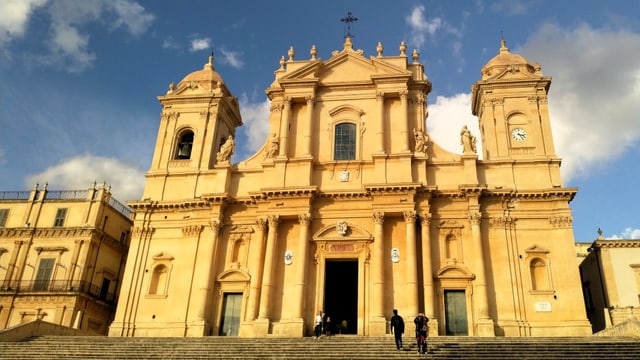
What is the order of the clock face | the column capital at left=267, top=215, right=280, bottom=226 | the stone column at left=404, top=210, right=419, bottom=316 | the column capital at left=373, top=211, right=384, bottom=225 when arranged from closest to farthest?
1. the stone column at left=404, top=210, right=419, bottom=316
2. the column capital at left=373, top=211, right=384, bottom=225
3. the column capital at left=267, top=215, right=280, bottom=226
4. the clock face

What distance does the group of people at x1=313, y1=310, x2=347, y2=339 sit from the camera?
21.1m

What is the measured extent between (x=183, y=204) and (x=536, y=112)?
18.6 metres

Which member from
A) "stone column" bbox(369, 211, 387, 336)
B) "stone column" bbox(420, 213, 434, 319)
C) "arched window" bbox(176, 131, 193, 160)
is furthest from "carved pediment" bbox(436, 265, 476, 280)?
"arched window" bbox(176, 131, 193, 160)

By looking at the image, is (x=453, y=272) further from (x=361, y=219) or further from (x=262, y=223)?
(x=262, y=223)

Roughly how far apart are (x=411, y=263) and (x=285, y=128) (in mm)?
9549

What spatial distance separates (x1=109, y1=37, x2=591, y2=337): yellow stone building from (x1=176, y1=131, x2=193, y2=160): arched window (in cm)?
57

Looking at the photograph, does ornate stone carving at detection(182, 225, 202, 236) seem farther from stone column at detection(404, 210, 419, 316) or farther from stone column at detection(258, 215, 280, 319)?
stone column at detection(404, 210, 419, 316)

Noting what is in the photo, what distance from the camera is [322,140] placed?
2853cm

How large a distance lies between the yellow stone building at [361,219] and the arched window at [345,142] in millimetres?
81

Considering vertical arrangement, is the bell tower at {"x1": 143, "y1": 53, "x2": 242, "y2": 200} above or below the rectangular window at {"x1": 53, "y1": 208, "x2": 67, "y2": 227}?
above

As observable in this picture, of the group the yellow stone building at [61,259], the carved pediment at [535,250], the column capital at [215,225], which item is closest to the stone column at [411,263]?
the carved pediment at [535,250]

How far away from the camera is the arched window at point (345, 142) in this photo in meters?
28.1

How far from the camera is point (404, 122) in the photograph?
2759cm

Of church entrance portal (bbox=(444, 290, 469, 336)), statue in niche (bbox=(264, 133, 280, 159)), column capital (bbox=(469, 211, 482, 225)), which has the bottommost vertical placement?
church entrance portal (bbox=(444, 290, 469, 336))
